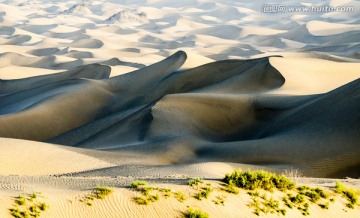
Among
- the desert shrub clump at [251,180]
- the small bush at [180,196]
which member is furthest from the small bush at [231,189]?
the small bush at [180,196]

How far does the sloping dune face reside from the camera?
13.7m

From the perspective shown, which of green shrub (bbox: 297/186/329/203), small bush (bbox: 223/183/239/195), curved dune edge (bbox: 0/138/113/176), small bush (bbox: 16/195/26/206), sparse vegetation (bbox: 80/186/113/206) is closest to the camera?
small bush (bbox: 16/195/26/206)

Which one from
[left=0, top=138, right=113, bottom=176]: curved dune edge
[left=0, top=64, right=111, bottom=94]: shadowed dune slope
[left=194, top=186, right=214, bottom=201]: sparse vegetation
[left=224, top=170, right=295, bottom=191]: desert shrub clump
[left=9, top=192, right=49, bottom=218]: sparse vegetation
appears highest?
[left=224, top=170, right=295, bottom=191]: desert shrub clump

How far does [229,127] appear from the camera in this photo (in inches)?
723

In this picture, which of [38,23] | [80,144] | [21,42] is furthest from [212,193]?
[38,23]

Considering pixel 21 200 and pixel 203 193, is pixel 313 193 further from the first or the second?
pixel 21 200

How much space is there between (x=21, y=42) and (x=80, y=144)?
52.2 m

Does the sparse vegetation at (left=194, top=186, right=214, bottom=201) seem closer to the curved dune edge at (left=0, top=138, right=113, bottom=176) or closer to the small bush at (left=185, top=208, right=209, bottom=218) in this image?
the small bush at (left=185, top=208, right=209, bottom=218)

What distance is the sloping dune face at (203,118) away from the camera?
1366 cm

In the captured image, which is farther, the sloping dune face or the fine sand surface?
the sloping dune face

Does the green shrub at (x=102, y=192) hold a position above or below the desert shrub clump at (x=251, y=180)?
below

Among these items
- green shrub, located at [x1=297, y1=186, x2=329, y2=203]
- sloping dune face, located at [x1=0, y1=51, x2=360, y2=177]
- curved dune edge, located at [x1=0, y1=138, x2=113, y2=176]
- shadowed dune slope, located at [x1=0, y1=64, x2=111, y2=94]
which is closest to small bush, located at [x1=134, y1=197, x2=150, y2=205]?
green shrub, located at [x1=297, y1=186, x2=329, y2=203]

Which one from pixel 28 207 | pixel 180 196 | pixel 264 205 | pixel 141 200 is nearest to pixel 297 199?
pixel 264 205

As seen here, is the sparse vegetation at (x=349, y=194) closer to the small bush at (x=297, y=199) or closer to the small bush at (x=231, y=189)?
the small bush at (x=297, y=199)
